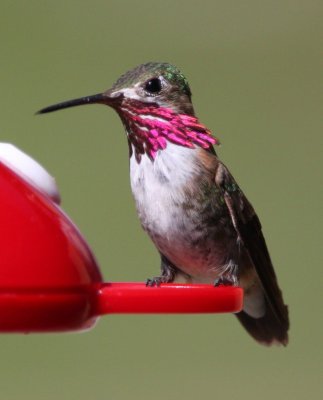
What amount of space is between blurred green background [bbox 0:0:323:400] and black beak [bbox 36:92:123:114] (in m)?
4.67

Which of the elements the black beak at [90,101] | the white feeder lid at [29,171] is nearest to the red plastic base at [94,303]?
the white feeder lid at [29,171]

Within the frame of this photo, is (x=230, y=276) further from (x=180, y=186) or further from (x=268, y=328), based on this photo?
(x=268, y=328)

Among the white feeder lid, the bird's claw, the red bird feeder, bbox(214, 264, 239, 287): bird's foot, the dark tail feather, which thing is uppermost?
the white feeder lid

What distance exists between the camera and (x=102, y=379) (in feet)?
33.1

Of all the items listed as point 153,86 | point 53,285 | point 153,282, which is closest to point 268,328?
point 153,86

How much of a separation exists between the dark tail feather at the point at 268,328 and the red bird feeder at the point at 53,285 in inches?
71.1

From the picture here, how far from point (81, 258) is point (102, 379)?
6.92 meters

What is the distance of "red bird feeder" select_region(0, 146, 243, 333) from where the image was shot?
10.1 feet

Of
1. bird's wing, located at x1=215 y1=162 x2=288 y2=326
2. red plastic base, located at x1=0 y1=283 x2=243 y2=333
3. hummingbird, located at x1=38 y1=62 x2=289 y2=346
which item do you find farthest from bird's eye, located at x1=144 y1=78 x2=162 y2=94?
red plastic base, located at x1=0 y1=283 x2=243 y2=333

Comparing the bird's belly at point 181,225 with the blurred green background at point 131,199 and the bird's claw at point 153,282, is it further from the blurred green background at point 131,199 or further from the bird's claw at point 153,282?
the blurred green background at point 131,199

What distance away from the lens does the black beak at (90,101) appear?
373 cm

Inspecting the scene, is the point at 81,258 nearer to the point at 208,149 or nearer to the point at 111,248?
the point at 208,149

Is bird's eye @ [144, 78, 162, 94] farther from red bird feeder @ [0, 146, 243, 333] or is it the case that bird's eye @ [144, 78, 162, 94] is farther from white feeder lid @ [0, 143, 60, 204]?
red bird feeder @ [0, 146, 243, 333]

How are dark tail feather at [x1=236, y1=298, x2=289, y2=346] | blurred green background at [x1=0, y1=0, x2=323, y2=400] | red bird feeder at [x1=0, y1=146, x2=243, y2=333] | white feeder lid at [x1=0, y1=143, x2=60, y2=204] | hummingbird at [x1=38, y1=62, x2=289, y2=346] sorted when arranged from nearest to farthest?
red bird feeder at [x1=0, y1=146, x2=243, y2=333]
white feeder lid at [x1=0, y1=143, x2=60, y2=204]
hummingbird at [x1=38, y1=62, x2=289, y2=346]
dark tail feather at [x1=236, y1=298, x2=289, y2=346]
blurred green background at [x1=0, y1=0, x2=323, y2=400]
